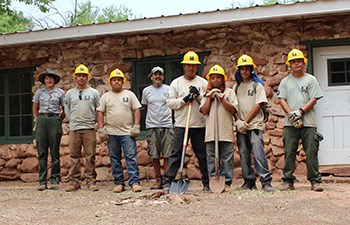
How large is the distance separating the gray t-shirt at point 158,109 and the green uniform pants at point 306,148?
1.71 metres

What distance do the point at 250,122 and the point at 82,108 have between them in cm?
245

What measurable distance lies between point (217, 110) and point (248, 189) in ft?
3.58

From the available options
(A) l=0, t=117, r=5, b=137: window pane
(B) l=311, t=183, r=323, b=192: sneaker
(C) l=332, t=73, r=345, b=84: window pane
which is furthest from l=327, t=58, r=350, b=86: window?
(A) l=0, t=117, r=5, b=137: window pane

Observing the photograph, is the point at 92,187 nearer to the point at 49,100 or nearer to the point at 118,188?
the point at 118,188

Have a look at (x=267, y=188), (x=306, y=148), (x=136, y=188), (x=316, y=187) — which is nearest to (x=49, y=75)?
(x=136, y=188)

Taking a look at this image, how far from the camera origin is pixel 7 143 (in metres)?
10.1

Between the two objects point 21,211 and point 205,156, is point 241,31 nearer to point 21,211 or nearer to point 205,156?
point 205,156

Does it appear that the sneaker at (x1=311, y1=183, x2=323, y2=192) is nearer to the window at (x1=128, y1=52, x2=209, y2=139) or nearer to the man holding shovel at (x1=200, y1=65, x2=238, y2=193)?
the man holding shovel at (x1=200, y1=65, x2=238, y2=193)

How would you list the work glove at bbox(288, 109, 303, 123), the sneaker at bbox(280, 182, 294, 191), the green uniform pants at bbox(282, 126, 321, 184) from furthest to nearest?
the sneaker at bbox(280, 182, 294, 191)
the green uniform pants at bbox(282, 126, 321, 184)
the work glove at bbox(288, 109, 303, 123)

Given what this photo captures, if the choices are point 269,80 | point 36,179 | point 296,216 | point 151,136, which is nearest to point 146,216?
point 296,216

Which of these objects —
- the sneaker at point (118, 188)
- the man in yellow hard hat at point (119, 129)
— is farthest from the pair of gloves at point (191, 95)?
the sneaker at point (118, 188)

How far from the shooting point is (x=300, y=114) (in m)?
6.54

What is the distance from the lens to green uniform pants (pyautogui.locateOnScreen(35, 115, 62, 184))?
7875mm

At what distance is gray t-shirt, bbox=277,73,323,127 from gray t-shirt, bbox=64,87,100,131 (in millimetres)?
2738
